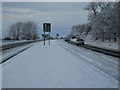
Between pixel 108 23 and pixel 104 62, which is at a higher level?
pixel 108 23

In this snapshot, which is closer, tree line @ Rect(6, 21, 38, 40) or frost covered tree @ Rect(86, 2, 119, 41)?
frost covered tree @ Rect(86, 2, 119, 41)

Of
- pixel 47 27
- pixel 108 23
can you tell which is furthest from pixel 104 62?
pixel 108 23

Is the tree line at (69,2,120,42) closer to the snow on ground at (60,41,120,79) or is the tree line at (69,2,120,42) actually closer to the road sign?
the road sign

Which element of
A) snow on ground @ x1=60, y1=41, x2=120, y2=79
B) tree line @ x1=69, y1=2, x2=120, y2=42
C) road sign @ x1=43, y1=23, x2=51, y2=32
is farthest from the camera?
tree line @ x1=69, y1=2, x2=120, y2=42

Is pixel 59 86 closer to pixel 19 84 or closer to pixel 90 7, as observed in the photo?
pixel 19 84

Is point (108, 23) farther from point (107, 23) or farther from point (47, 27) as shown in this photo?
point (47, 27)

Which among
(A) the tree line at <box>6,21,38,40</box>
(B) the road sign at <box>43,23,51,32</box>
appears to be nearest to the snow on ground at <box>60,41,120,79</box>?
(B) the road sign at <box>43,23,51,32</box>

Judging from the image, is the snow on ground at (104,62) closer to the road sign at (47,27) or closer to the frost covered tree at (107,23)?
the road sign at (47,27)

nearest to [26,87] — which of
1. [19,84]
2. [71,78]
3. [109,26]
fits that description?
[19,84]

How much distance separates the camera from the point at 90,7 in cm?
8119

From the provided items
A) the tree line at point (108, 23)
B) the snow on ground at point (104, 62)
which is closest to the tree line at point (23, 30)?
the tree line at point (108, 23)

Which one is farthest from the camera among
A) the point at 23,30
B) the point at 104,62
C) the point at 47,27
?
the point at 23,30

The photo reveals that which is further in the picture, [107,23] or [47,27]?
[107,23]

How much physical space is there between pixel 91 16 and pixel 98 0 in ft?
18.0
